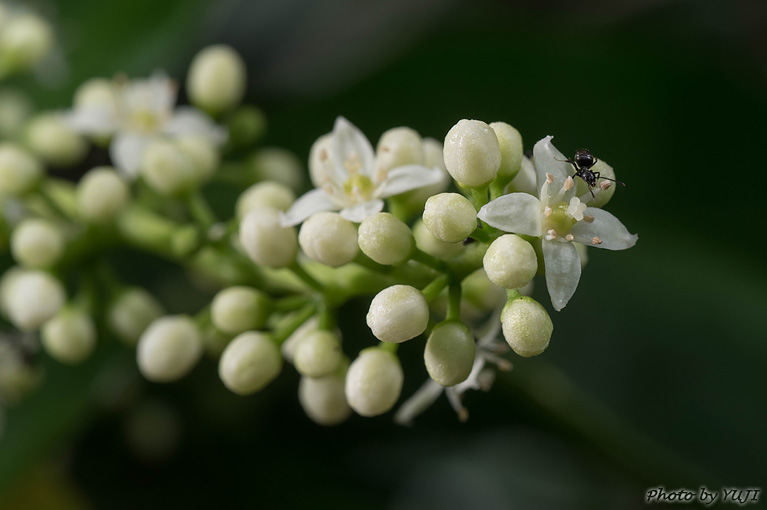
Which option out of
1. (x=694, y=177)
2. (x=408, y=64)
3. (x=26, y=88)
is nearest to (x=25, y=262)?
(x=26, y=88)

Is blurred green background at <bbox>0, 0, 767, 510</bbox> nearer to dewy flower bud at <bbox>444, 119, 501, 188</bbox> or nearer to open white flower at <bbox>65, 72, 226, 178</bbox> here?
open white flower at <bbox>65, 72, 226, 178</bbox>

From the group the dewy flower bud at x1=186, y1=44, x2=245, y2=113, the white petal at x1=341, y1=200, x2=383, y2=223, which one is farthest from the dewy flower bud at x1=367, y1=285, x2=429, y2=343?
the dewy flower bud at x1=186, y1=44, x2=245, y2=113

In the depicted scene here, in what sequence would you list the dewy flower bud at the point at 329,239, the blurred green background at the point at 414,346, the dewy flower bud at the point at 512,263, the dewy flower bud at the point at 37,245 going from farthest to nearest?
the blurred green background at the point at 414,346, the dewy flower bud at the point at 37,245, the dewy flower bud at the point at 329,239, the dewy flower bud at the point at 512,263

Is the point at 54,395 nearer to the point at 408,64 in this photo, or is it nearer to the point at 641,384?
the point at 408,64

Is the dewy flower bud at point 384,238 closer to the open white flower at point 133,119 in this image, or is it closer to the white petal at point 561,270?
the white petal at point 561,270

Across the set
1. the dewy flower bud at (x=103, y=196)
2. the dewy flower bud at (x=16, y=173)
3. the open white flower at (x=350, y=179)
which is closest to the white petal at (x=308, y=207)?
the open white flower at (x=350, y=179)

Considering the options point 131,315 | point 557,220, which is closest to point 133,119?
point 131,315
